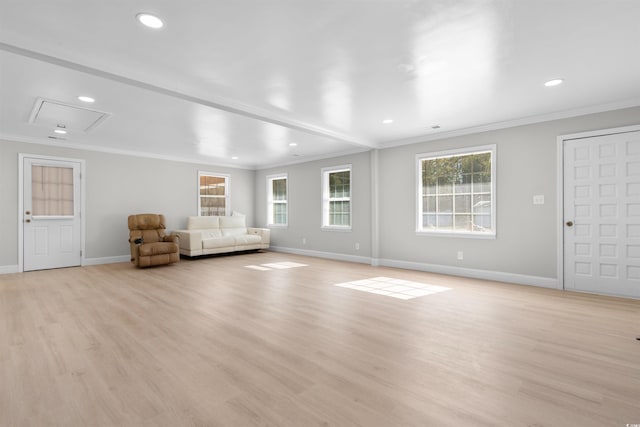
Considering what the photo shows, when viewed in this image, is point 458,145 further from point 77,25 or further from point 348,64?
point 77,25

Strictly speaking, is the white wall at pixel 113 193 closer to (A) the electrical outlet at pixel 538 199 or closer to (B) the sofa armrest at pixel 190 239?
(B) the sofa armrest at pixel 190 239

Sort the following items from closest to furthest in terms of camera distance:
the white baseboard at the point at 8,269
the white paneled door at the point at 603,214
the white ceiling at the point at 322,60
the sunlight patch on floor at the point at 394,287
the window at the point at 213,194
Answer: the white ceiling at the point at 322,60, the white paneled door at the point at 603,214, the sunlight patch on floor at the point at 394,287, the white baseboard at the point at 8,269, the window at the point at 213,194

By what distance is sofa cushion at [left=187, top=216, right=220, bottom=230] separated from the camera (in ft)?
25.6

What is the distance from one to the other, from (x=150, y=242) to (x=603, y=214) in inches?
301

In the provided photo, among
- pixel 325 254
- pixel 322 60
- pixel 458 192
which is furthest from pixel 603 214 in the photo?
pixel 325 254

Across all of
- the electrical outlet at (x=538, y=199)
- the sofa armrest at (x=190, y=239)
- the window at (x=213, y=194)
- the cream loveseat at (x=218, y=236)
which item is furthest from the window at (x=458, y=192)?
the window at (x=213, y=194)

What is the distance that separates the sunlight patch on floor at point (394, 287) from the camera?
4.19m

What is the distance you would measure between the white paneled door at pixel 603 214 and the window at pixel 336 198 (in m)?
3.93

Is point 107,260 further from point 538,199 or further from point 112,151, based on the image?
point 538,199

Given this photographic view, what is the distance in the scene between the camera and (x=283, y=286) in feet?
15.1

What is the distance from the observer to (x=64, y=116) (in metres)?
4.48

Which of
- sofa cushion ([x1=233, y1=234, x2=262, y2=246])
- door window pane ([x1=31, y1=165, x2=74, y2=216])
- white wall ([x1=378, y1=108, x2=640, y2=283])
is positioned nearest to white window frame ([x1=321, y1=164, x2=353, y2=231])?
white wall ([x1=378, y1=108, x2=640, y2=283])

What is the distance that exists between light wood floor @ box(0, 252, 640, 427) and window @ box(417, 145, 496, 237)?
1.37m

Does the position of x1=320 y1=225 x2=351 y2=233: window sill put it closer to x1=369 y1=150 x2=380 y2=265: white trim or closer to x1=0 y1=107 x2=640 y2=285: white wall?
x1=0 y1=107 x2=640 y2=285: white wall
